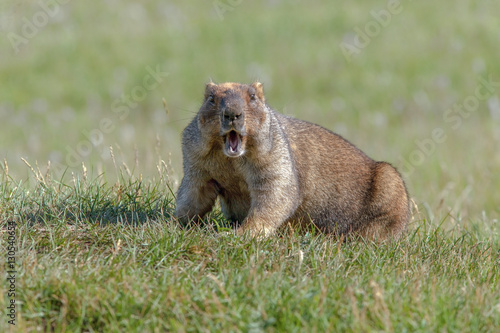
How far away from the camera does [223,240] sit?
4898 mm

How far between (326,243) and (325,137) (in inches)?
56.2

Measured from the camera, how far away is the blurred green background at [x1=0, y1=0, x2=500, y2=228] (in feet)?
44.6

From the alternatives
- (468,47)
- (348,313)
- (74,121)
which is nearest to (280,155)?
(348,313)

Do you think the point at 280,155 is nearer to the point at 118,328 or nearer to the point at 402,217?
the point at 402,217

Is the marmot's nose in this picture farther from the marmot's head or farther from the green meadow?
the green meadow

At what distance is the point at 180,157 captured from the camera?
10531 millimetres

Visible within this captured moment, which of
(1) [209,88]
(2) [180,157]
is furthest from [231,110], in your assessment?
(2) [180,157]

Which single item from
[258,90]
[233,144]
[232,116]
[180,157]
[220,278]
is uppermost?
[258,90]

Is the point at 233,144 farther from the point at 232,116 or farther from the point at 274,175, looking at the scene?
the point at 274,175

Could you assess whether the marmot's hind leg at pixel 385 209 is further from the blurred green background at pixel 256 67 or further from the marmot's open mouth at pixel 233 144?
the blurred green background at pixel 256 67

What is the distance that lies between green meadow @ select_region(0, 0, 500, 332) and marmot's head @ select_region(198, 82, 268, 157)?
0.62 metres

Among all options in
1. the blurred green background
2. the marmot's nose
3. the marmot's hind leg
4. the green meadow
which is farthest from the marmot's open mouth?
the blurred green background

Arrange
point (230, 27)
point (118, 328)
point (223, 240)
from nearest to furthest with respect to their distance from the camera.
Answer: point (118, 328) → point (223, 240) → point (230, 27)

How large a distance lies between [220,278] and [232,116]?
122 cm
